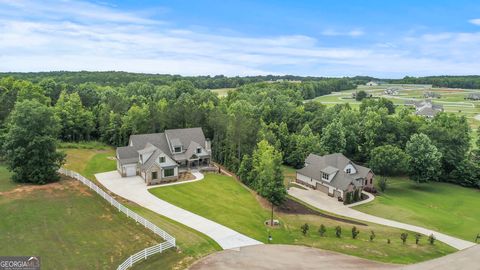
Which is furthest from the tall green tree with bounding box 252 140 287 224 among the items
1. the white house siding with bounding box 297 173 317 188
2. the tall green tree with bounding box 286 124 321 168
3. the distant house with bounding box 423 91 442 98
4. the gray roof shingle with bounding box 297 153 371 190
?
the distant house with bounding box 423 91 442 98

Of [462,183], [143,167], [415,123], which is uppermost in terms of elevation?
[415,123]

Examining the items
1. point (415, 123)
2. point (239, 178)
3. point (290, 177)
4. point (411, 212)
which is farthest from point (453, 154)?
point (239, 178)

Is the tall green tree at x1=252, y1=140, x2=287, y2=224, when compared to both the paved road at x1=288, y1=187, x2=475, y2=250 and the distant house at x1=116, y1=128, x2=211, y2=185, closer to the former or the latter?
the paved road at x1=288, y1=187, x2=475, y2=250

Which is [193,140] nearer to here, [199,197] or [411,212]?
[199,197]

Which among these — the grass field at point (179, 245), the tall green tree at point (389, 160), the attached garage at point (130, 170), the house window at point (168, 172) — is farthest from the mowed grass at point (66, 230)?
the tall green tree at point (389, 160)

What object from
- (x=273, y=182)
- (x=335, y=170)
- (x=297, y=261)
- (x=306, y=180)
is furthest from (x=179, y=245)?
(x=306, y=180)

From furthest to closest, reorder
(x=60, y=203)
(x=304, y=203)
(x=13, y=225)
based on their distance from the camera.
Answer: (x=304, y=203) < (x=60, y=203) < (x=13, y=225)

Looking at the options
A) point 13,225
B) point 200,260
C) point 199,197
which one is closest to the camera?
point 200,260

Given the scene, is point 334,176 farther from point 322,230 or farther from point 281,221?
point 322,230

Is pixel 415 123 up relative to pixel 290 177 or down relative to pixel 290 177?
up
